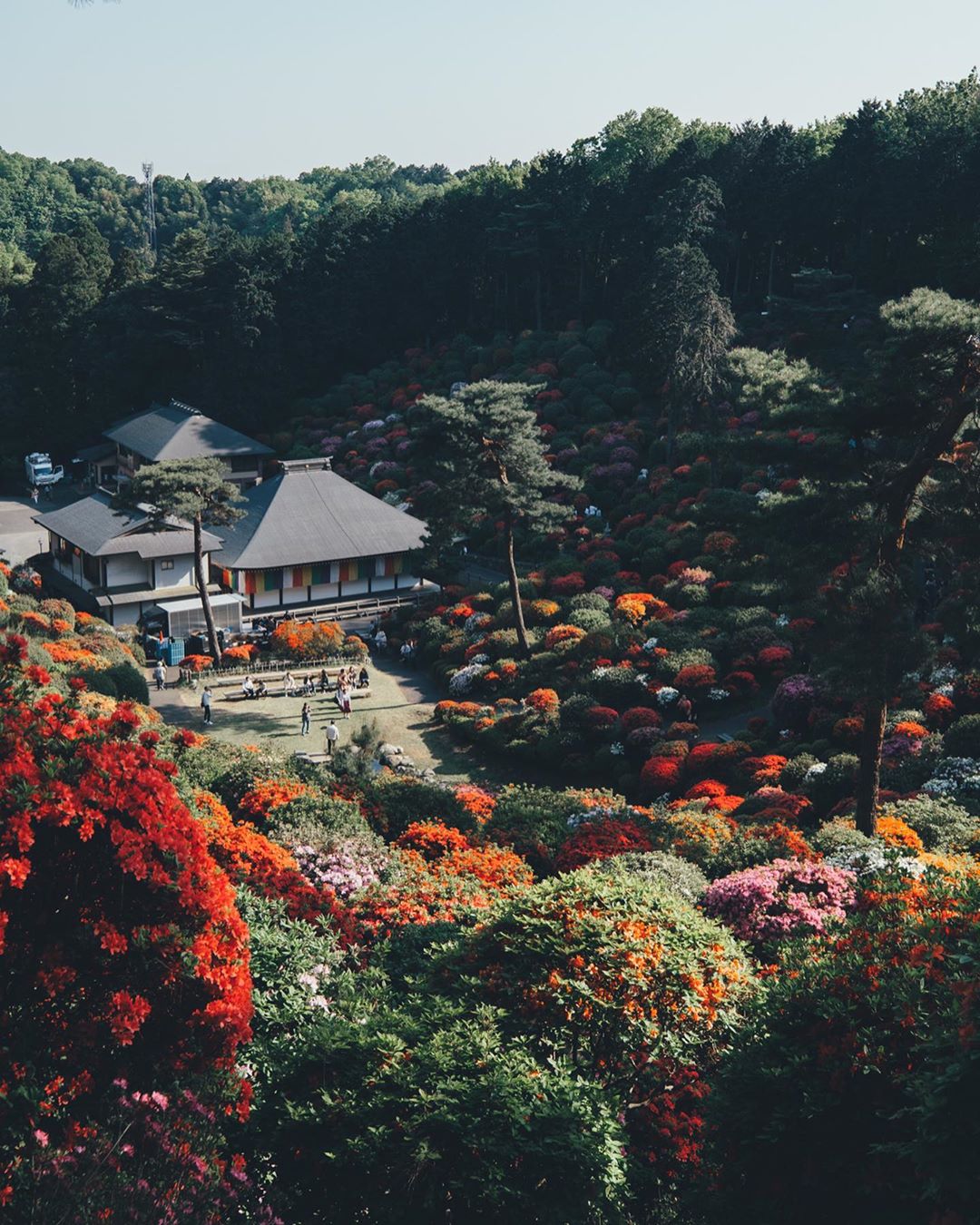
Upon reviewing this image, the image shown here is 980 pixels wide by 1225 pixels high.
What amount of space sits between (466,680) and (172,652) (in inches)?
419

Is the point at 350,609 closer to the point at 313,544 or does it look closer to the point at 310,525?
the point at 313,544

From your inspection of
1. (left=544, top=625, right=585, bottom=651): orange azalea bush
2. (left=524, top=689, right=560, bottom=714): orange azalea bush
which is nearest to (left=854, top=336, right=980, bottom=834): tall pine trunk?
(left=524, top=689, right=560, bottom=714): orange azalea bush

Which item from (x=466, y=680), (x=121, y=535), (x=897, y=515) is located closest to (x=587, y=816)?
(x=897, y=515)

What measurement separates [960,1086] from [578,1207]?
2820 mm

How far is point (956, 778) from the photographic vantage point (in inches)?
906

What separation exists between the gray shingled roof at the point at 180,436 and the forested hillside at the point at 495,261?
4829mm

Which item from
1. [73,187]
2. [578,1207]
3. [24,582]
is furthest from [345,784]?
[73,187]

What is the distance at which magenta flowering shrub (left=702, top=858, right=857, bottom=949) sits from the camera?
557 inches

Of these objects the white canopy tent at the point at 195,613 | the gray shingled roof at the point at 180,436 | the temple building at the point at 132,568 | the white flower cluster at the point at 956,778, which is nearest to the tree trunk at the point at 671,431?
the white canopy tent at the point at 195,613

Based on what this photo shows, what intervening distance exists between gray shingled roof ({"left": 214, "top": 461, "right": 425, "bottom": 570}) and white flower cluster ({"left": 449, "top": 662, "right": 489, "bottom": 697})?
8308 mm

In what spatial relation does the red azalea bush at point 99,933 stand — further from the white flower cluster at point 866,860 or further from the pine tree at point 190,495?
the pine tree at point 190,495

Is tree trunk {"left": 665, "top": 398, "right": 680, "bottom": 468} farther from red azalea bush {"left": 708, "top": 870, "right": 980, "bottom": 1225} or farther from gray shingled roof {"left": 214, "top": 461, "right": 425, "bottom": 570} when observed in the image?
red azalea bush {"left": 708, "top": 870, "right": 980, "bottom": 1225}

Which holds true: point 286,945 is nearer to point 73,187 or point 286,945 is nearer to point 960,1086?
point 960,1086

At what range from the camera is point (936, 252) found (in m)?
51.5
